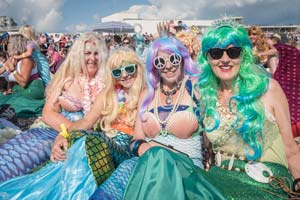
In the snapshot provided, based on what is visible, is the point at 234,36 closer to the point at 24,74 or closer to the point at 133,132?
the point at 133,132

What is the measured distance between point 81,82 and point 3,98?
269 cm

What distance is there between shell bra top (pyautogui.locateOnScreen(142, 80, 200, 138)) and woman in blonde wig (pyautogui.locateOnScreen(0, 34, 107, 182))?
100cm

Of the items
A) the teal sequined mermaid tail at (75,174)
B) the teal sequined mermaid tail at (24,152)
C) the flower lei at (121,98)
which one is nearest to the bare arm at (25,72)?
the teal sequined mermaid tail at (24,152)

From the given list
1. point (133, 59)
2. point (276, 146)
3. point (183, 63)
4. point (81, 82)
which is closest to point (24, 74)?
point (81, 82)

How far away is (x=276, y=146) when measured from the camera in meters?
2.23

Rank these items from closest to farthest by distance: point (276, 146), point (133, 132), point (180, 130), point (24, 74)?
point (276, 146)
point (180, 130)
point (133, 132)
point (24, 74)

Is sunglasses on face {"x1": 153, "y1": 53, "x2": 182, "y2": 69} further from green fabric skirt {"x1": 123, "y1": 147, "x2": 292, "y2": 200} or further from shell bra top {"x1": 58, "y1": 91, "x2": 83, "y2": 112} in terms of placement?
shell bra top {"x1": 58, "y1": 91, "x2": 83, "y2": 112}

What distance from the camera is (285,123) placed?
2.20 metres

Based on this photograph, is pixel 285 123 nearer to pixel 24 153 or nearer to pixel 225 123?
pixel 225 123

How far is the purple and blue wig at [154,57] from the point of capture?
2910mm

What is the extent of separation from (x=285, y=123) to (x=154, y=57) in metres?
1.18

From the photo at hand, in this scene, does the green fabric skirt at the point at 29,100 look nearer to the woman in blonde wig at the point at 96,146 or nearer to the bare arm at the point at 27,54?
the bare arm at the point at 27,54

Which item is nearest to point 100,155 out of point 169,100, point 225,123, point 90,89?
point 169,100

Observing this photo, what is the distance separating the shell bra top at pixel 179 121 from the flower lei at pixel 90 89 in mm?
970
